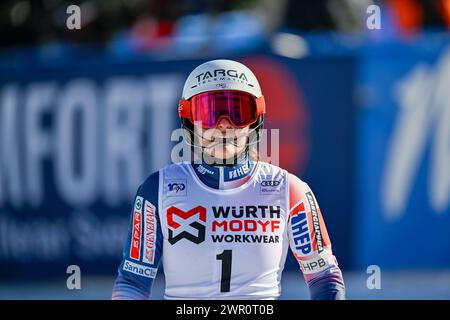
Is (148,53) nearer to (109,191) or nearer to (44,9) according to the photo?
(109,191)

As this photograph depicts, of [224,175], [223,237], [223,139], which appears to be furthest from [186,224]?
[223,139]

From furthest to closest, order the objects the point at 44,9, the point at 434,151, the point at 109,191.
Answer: the point at 44,9, the point at 109,191, the point at 434,151

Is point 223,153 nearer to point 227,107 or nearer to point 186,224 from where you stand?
point 227,107

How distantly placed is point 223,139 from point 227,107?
0.14 meters

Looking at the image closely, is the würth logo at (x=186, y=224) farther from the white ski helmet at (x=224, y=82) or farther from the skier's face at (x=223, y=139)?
the white ski helmet at (x=224, y=82)

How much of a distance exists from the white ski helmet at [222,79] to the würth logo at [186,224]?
50 centimetres

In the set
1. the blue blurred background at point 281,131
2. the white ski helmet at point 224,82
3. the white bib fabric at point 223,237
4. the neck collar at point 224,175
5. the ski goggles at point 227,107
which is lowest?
the white bib fabric at point 223,237

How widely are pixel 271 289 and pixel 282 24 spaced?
6.80m

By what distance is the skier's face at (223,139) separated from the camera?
15.8ft

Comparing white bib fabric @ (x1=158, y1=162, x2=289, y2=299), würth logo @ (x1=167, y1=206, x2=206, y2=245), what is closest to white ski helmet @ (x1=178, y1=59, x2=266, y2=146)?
white bib fabric @ (x1=158, y1=162, x2=289, y2=299)

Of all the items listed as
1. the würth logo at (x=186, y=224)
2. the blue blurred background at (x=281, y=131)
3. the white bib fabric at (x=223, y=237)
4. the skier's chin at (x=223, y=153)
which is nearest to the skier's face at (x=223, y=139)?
the skier's chin at (x=223, y=153)

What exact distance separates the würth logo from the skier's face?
0.85ft
